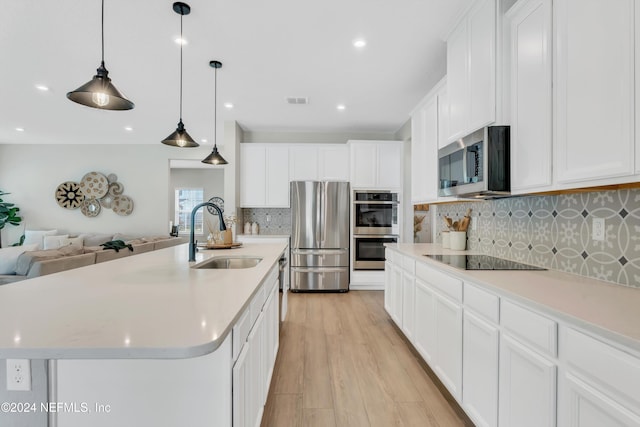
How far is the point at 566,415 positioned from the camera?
3.45 feet

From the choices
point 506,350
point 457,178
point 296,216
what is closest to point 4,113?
point 296,216

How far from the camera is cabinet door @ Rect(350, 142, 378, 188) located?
195 inches

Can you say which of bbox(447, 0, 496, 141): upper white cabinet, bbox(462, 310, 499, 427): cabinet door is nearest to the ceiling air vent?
bbox(447, 0, 496, 141): upper white cabinet

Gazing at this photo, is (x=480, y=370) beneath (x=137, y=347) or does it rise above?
beneath

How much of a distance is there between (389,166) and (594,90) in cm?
371

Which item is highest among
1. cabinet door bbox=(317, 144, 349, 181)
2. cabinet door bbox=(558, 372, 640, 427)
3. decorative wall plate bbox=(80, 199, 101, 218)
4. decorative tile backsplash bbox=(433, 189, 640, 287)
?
cabinet door bbox=(317, 144, 349, 181)

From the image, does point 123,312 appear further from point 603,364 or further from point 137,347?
point 603,364

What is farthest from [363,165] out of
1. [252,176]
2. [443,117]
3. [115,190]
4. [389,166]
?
[115,190]

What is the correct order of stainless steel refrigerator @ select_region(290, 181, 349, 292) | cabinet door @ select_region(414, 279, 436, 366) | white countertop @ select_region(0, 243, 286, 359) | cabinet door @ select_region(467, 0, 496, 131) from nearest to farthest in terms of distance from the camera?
1. white countertop @ select_region(0, 243, 286, 359)
2. cabinet door @ select_region(467, 0, 496, 131)
3. cabinet door @ select_region(414, 279, 436, 366)
4. stainless steel refrigerator @ select_region(290, 181, 349, 292)

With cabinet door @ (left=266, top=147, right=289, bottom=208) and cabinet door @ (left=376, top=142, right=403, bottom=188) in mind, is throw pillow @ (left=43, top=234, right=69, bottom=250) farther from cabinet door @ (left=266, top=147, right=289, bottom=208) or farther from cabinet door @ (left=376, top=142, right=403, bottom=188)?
cabinet door @ (left=376, top=142, right=403, bottom=188)

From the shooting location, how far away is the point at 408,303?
272 cm

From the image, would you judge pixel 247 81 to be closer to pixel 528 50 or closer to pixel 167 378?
pixel 528 50

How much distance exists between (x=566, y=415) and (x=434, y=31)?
8.43 feet

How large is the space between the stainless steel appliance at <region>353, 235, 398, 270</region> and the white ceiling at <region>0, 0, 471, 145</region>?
1.89 metres
